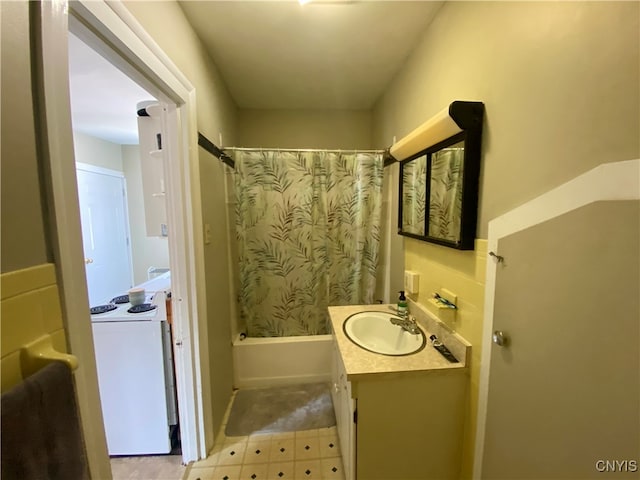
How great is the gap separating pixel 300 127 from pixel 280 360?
2071mm

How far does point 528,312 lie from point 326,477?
1.31 meters

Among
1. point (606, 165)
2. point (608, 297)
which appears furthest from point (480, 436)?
point (606, 165)

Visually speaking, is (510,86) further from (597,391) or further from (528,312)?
(597,391)

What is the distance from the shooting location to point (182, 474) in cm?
147

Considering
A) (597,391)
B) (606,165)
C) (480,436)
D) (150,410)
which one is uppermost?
(606,165)

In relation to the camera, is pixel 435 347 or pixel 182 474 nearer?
pixel 435 347

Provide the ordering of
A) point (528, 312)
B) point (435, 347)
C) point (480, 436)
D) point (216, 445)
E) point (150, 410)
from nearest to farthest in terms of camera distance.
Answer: point (528, 312)
point (480, 436)
point (435, 347)
point (150, 410)
point (216, 445)

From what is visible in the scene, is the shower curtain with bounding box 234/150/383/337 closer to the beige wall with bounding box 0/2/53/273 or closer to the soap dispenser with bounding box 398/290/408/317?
the soap dispenser with bounding box 398/290/408/317

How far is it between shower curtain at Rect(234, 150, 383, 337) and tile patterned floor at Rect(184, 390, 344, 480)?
0.72m

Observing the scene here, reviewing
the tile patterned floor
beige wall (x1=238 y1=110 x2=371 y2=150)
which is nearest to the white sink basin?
the tile patterned floor

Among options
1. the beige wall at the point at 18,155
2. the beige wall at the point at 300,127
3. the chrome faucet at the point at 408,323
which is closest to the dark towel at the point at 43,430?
the beige wall at the point at 18,155

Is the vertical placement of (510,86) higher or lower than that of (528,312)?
higher

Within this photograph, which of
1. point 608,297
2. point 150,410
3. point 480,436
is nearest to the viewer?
point 608,297

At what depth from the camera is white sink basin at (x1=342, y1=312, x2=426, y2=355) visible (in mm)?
1466
